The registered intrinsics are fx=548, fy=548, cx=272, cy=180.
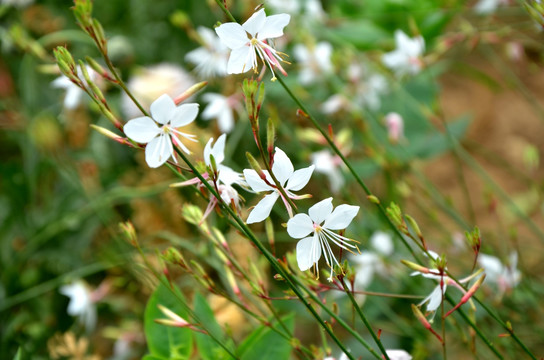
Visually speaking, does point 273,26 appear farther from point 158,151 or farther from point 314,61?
point 314,61

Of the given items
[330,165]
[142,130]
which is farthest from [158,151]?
[330,165]

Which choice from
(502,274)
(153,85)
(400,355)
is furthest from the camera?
(153,85)

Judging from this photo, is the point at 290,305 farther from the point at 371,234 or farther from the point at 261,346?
the point at 261,346

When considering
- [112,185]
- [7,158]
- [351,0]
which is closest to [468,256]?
[351,0]

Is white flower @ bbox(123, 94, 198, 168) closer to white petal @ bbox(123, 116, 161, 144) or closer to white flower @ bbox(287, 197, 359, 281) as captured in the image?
white petal @ bbox(123, 116, 161, 144)

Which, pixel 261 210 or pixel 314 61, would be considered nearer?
pixel 261 210

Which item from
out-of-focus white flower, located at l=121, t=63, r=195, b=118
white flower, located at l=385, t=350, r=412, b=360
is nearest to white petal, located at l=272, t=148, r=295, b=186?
white flower, located at l=385, t=350, r=412, b=360

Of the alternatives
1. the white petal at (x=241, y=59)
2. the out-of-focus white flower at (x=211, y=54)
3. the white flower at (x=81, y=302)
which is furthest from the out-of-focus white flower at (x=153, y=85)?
the white petal at (x=241, y=59)
